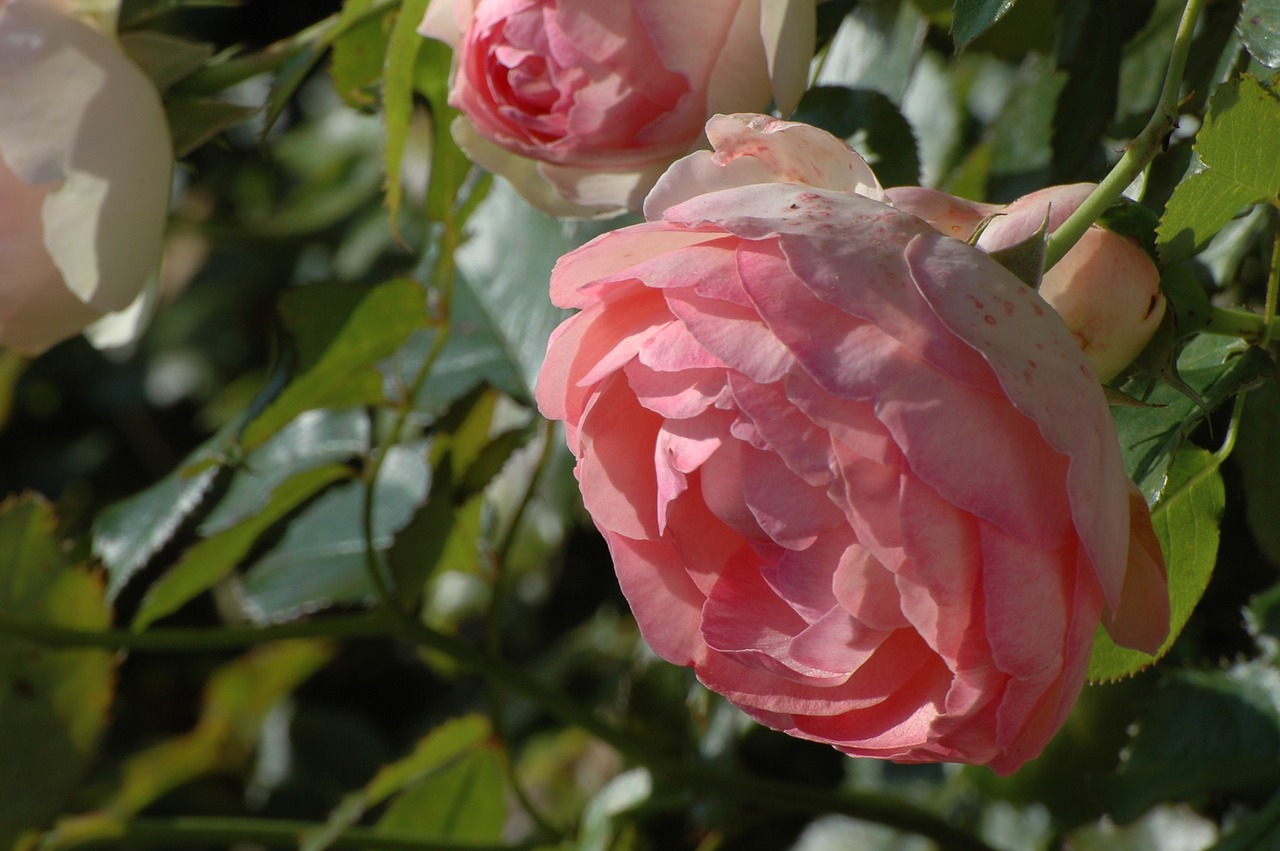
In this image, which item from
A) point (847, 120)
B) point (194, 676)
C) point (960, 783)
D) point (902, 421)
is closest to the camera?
point (902, 421)

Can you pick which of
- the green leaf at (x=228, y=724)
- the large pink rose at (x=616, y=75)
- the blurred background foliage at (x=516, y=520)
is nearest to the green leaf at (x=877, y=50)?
the blurred background foliage at (x=516, y=520)

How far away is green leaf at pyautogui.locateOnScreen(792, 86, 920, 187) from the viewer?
514 millimetres

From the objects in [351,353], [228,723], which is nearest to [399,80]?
[351,353]

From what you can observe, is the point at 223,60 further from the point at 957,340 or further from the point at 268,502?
the point at 957,340

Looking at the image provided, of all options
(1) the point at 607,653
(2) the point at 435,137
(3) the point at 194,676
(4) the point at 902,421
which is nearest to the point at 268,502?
(2) the point at 435,137

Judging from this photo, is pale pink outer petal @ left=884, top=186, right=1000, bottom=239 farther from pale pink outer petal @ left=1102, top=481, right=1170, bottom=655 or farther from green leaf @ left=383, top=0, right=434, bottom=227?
green leaf @ left=383, top=0, right=434, bottom=227

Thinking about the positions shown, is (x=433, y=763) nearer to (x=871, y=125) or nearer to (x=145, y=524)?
(x=145, y=524)

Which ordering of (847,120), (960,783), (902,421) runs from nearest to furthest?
1. (902,421)
2. (847,120)
3. (960,783)

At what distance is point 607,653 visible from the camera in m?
1.25

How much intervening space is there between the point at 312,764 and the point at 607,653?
13.4 inches

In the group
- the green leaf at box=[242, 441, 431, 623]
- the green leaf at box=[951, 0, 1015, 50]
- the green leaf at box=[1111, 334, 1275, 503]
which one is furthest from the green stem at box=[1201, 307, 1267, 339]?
the green leaf at box=[242, 441, 431, 623]

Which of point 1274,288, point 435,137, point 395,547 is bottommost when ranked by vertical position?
point 395,547

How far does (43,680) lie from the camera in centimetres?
76

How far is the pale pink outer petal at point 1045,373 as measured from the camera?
0.28 meters
